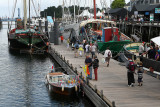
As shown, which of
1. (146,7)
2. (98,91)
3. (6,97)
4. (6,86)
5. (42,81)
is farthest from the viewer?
(146,7)

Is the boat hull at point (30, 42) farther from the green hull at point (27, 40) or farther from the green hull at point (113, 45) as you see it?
the green hull at point (113, 45)

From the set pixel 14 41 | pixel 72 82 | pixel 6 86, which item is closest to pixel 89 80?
pixel 72 82

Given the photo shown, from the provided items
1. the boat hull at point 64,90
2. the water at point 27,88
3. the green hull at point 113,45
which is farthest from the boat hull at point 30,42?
the boat hull at point 64,90

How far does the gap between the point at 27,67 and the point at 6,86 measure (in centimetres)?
883

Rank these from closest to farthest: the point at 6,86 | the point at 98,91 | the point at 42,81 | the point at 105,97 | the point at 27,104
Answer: the point at 105,97 < the point at 98,91 < the point at 27,104 < the point at 6,86 < the point at 42,81

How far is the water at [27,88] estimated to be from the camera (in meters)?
18.8

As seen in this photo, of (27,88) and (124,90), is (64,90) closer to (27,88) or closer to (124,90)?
(124,90)

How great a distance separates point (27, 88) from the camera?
74.1 ft

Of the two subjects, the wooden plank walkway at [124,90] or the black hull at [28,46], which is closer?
the wooden plank walkway at [124,90]

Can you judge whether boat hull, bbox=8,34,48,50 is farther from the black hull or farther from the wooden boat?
the wooden boat

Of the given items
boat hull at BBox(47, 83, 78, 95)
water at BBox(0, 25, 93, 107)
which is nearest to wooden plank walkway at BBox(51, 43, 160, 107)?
boat hull at BBox(47, 83, 78, 95)

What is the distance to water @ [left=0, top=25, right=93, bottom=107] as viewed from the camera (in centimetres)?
1877

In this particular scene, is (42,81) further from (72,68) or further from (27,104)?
(27,104)

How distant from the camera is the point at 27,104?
18.7m
